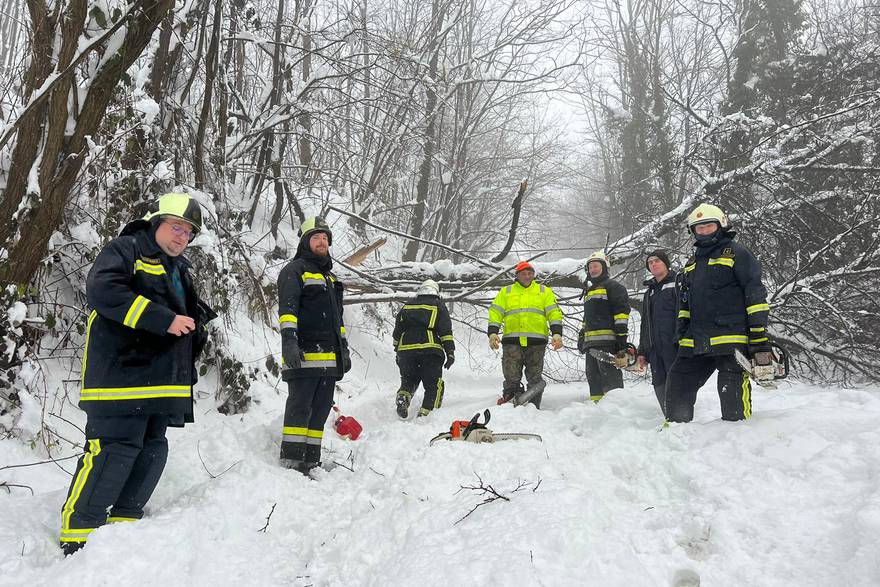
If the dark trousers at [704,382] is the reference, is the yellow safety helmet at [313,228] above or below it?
above

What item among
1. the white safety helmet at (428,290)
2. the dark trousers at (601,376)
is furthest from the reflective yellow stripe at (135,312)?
the dark trousers at (601,376)

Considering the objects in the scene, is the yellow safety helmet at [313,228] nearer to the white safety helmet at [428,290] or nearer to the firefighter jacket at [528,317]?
the white safety helmet at [428,290]

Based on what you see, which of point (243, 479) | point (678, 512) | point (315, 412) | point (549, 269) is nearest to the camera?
point (678, 512)

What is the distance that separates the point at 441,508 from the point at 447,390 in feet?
20.7

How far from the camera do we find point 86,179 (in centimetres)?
435

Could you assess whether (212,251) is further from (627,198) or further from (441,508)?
(627,198)

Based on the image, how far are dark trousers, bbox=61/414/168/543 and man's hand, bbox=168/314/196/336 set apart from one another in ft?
1.51

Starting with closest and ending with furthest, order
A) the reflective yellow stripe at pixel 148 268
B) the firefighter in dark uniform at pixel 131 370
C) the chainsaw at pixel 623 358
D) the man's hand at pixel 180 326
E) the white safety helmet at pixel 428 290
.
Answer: the firefighter in dark uniform at pixel 131 370 → the man's hand at pixel 180 326 → the reflective yellow stripe at pixel 148 268 → the chainsaw at pixel 623 358 → the white safety helmet at pixel 428 290

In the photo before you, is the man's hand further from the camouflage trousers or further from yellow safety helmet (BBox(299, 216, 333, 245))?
the camouflage trousers

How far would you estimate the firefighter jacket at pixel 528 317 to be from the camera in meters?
6.45

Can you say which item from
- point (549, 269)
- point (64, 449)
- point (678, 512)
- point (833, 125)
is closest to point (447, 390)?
point (549, 269)

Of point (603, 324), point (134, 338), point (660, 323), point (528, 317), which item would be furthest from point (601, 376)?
point (134, 338)

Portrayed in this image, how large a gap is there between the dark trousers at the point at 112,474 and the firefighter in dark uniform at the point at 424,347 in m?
3.91

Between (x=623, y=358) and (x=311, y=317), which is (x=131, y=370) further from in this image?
(x=623, y=358)
